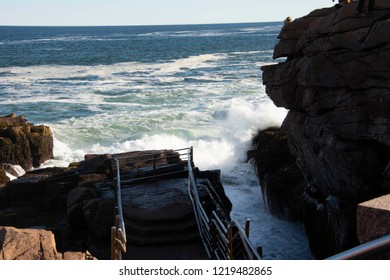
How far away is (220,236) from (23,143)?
15519mm

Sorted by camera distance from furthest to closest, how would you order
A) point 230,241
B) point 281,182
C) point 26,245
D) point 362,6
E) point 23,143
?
point 23,143, point 281,182, point 362,6, point 26,245, point 230,241

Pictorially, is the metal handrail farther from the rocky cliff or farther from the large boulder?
the rocky cliff

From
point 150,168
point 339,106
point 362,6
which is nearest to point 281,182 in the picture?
point 150,168

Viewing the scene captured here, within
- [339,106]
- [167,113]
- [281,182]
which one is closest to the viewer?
[339,106]

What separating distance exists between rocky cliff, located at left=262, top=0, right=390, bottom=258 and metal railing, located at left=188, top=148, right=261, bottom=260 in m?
3.41

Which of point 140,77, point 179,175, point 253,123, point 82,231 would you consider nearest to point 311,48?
point 179,175

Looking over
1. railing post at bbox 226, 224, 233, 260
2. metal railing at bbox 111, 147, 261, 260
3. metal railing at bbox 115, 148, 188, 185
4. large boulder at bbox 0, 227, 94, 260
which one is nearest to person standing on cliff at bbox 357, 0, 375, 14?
metal railing at bbox 111, 147, 261, 260

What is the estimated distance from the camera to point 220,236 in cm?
895

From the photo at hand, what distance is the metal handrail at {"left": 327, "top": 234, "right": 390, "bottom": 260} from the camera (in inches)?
110

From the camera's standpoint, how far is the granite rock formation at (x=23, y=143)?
71.6 ft

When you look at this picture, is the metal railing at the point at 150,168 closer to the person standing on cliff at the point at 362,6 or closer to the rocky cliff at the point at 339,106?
the rocky cliff at the point at 339,106

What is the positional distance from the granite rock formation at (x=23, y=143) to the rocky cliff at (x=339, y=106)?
12.6m

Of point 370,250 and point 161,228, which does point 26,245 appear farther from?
point 370,250

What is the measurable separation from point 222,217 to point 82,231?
3638mm
